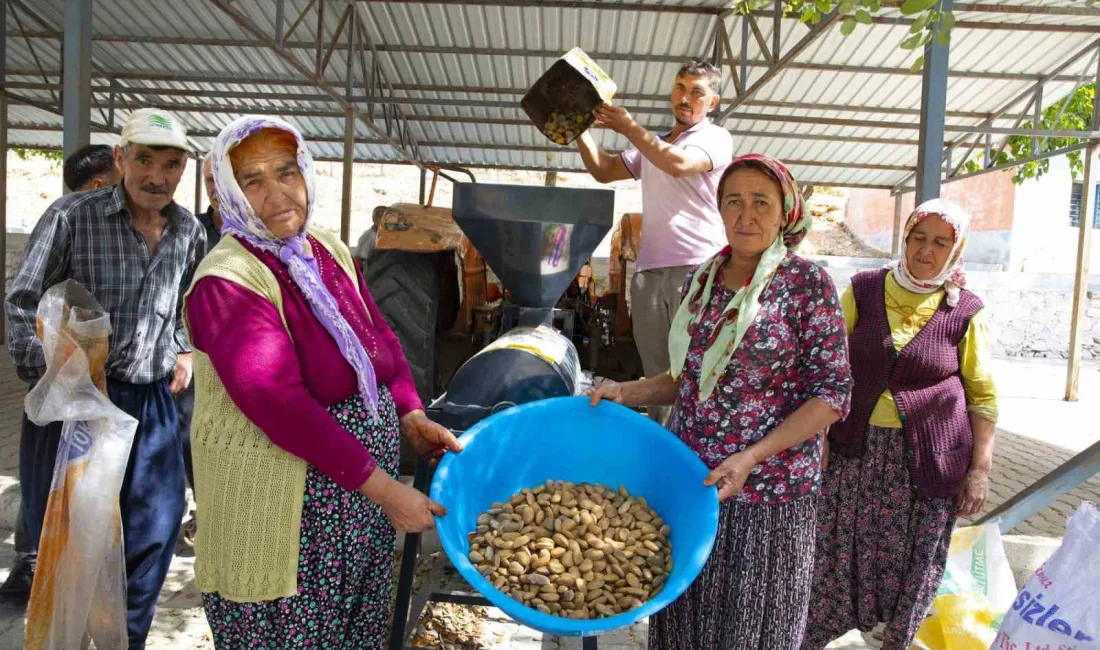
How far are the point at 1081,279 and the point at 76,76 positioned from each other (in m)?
8.77

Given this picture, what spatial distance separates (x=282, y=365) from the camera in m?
1.42

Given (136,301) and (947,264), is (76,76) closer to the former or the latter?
(136,301)

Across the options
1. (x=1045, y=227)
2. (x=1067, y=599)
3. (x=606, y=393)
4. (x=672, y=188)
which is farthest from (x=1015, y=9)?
(x=1045, y=227)

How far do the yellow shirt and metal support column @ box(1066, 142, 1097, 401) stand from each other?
21.7 ft

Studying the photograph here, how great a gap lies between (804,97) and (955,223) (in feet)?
25.1

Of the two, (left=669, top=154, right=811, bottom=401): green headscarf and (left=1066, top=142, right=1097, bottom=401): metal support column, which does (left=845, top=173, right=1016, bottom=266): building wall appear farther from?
(left=669, top=154, right=811, bottom=401): green headscarf

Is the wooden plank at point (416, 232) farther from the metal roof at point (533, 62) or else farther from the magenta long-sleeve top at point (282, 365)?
the metal roof at point (533, 62)

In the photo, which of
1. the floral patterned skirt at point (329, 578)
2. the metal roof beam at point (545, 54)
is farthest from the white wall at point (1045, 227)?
the floral patterned skirt at point (329, 578)

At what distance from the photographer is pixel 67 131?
401cm

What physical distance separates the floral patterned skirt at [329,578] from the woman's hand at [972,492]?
5.82 feet

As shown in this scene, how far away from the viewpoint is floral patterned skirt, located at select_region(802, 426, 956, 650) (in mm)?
2375

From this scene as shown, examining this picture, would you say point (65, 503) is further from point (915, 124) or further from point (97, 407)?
point (915, 124)

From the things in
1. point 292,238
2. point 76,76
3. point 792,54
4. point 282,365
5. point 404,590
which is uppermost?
point 792,54

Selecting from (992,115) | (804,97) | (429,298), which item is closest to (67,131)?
(429,298)
